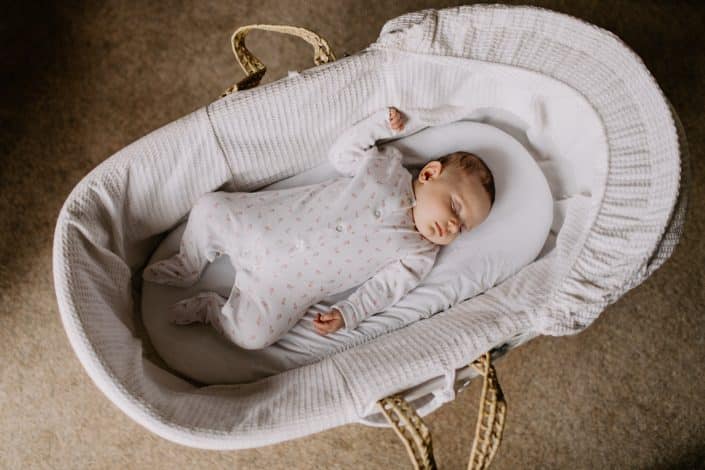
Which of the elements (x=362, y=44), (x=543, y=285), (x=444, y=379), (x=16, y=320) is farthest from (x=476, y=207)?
(x=16, y=320)

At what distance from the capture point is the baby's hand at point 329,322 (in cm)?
107

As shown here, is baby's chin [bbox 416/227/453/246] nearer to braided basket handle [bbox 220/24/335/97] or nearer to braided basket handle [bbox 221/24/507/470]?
braided basket handle [bbox 221/24/507/470]

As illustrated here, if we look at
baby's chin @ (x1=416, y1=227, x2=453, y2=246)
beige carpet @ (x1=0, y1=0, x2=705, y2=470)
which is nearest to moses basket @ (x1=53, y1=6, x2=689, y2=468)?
baby's chin @ (x1=416, y1=227, x2=453, y2=246)

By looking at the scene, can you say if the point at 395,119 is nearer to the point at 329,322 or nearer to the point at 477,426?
the point at 329,322

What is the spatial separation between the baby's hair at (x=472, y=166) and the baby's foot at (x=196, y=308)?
1.71 feet

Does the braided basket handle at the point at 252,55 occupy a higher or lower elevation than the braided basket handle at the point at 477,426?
higher

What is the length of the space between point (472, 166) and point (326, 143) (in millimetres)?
296

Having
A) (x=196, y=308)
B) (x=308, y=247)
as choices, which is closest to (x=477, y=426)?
(x=308, y=247)

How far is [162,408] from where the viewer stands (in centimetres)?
87

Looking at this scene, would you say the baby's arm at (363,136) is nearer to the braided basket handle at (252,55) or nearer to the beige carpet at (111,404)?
the braided basket handle at (252,55)

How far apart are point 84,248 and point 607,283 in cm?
85

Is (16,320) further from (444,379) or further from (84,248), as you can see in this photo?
(444,379)

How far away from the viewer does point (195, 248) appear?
42.3 inches

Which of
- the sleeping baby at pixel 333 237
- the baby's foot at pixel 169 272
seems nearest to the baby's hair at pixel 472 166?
the sleeping baby at pixel 333 237
